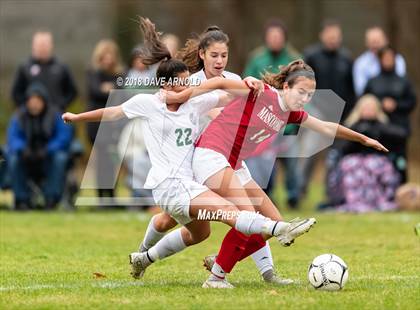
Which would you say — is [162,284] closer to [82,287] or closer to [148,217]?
[82,287]

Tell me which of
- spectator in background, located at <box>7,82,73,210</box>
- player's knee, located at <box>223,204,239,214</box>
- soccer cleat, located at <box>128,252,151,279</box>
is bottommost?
spectator in background, located at <box>7,82,73,210</box>

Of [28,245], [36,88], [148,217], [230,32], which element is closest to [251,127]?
[28,245]

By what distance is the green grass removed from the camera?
6.94 m

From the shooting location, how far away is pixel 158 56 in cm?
808

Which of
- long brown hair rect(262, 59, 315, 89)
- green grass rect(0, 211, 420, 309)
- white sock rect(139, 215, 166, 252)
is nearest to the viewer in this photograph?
green grass rect(0, 211, 420, 309)

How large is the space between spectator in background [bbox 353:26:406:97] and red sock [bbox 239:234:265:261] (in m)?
8.15

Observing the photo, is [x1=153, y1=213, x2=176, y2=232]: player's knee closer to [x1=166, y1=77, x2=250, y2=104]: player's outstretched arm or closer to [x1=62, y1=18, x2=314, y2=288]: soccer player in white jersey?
[x1=62, y1=18, x2=314, y2=288]: soccer player in white jersey

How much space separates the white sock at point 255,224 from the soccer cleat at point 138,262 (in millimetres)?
1123

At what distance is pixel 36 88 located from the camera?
50.0 feet

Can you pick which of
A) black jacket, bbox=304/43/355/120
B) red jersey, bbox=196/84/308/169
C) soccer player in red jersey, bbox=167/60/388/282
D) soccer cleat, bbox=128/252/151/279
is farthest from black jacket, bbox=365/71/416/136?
soccer cleat, bbox=128/252/151/279

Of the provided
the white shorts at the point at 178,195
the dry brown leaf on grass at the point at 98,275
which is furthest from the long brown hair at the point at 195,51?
the dry brown leaf on grass at the point at 98,275

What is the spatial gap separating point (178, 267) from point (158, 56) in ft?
7.24

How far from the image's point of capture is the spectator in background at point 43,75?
1586cm

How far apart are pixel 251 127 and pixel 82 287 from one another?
178 cm
